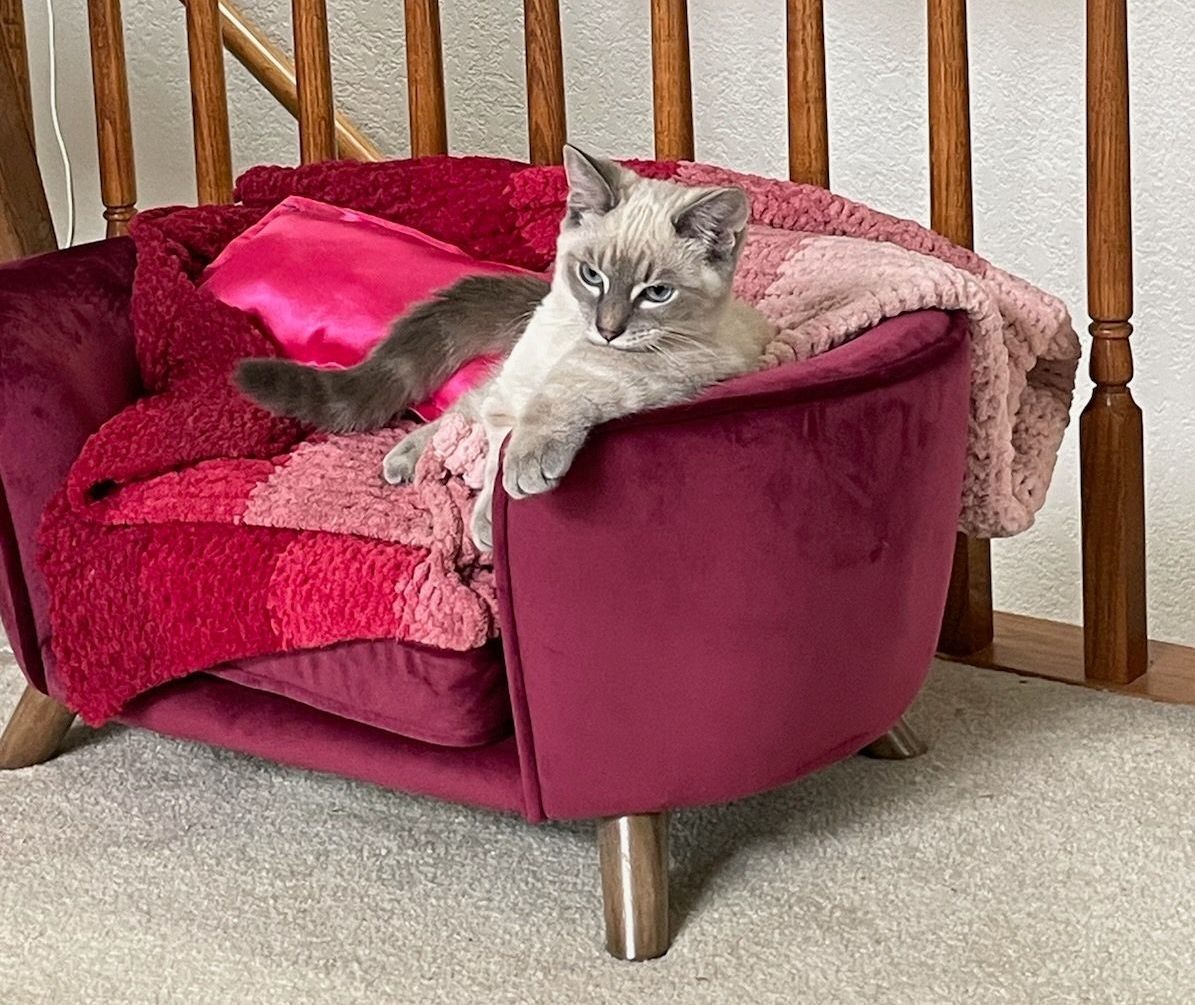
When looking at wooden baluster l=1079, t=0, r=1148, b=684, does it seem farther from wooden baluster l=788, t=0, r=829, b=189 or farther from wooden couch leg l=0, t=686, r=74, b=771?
wooden couch leg l=0, t=686, r=74, b=771

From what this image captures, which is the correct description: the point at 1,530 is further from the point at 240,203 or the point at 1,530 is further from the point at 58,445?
the point at 240,203

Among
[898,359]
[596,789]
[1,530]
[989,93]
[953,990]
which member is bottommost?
[953,990]

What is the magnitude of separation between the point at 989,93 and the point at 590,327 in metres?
1.24

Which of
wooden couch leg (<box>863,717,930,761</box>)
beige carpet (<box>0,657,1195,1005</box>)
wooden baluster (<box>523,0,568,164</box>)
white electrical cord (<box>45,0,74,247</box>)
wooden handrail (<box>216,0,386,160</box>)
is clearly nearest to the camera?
beige carpet (<box>0,657,1195,1005</box>)

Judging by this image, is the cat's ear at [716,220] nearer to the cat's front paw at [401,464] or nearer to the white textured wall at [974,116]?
the cat's front paw at [401,464]

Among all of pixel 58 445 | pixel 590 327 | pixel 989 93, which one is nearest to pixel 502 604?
pixel 590 327

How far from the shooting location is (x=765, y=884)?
1.70 m

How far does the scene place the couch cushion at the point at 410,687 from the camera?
157 cm

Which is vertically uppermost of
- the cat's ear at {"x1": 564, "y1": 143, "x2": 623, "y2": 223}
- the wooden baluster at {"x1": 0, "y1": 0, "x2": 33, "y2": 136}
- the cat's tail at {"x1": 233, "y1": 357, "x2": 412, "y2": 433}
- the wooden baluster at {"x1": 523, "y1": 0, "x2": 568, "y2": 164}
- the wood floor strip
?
the wooden baluster at {"x1": 0, "y1": 0, "x2": 33, "y2": 136}

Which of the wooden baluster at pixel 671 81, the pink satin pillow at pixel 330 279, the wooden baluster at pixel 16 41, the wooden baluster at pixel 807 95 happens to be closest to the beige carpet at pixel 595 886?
the pink satin pillow at pixel 330 279

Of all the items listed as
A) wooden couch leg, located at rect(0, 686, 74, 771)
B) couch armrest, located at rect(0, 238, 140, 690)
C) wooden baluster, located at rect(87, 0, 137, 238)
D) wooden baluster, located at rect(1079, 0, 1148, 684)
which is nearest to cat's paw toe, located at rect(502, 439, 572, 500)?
couch armrest, located at rect(0, 238, 140, 690)

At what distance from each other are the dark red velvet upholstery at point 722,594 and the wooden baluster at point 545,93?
0.85 meters

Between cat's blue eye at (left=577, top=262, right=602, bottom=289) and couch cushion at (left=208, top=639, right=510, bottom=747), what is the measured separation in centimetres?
37

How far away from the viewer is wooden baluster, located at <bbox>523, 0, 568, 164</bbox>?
7.72 ft
